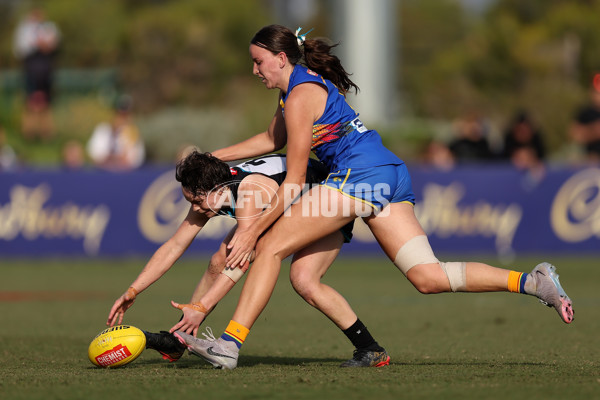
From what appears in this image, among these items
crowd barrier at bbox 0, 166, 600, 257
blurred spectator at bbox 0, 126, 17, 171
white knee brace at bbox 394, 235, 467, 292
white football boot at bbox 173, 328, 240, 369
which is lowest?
crowd barrier at bbox 0, 166, 600, 257

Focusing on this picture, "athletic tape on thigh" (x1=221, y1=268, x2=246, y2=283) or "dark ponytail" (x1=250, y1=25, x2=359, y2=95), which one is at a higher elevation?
"dark ponytail" (x1=250, y1=25, x2=359, y2=95)

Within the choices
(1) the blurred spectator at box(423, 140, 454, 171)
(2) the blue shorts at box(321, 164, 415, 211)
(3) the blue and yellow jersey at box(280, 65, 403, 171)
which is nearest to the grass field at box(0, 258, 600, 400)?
(2) the blue shorts at box(321, 164, 415, 211)

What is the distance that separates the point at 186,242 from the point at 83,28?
33176 millimetres

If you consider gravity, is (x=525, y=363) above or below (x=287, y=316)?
above

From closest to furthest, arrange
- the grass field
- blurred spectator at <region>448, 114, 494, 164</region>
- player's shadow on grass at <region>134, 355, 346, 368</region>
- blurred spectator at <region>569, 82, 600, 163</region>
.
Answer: the grass field < player's shadow on grass at <region>134, 355, 346, 368</region> < blurred spectator at <region>569, 82, 600, 163</region> < blurred spectator at <region>448, 114, 494, 164</region>

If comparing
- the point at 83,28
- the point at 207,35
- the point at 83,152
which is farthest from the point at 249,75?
the point at 83,152

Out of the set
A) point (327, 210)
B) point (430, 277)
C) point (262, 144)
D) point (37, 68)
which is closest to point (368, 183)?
point (327, 210)

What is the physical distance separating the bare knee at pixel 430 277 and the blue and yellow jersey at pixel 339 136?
2.23 feet

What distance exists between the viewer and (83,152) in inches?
878

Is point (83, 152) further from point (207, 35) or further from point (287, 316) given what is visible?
point (207, 35)

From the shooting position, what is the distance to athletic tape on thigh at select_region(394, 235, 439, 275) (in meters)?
6.23

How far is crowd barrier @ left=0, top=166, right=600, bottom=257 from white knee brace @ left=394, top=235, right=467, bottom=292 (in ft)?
31.7

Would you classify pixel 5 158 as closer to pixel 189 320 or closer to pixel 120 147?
pixel 120 147

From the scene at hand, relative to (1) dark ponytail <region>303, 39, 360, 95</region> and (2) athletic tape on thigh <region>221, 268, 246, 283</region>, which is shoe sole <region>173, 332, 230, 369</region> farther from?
(1) dark ponytail <region>303, 39, 360, 95</region>
